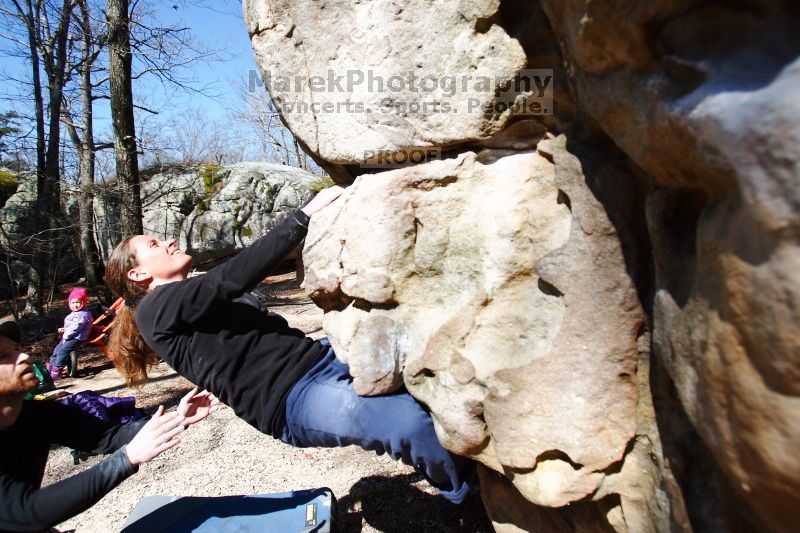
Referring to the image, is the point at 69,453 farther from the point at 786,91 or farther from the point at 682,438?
the point at 786,91

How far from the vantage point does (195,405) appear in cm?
237

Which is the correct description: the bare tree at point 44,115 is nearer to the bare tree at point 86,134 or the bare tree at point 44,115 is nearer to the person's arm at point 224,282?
the bare tree at point 86,134

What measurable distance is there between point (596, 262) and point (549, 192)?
0.33 m

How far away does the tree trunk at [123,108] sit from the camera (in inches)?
265

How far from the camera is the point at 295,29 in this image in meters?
2.04

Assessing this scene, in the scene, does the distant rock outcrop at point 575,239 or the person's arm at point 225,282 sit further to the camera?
the person's arm at point 225,282

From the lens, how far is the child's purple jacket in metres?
5.91

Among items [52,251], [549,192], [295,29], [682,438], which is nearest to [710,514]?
[682,438]

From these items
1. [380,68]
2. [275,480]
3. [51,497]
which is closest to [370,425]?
[51,497]

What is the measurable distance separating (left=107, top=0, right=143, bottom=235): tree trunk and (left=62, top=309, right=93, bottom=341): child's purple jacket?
4.30 ft

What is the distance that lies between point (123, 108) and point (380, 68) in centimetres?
616

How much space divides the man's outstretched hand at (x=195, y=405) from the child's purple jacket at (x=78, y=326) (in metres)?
4.39

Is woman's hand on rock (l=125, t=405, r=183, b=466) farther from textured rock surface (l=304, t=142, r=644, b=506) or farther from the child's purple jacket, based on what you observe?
the child's purple jacket

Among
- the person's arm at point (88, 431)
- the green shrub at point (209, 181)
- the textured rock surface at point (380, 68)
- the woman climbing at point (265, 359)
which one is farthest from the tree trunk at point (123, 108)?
the textured rock surface at point (380, 68)
